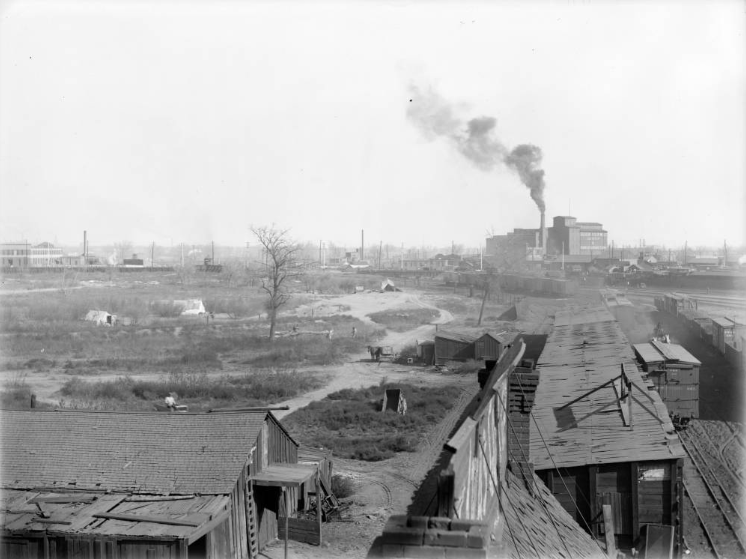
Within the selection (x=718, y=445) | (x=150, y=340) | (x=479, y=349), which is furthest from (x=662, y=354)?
(x=150, y=340)

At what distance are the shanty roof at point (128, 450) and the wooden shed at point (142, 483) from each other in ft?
0.06

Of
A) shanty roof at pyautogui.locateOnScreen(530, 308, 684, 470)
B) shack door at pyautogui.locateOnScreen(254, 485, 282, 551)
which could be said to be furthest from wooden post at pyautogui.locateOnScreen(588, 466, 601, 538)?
shack door at pyautogui.locateOnScreen(254, 485, 282, 551)

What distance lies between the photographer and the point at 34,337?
42562 millimetres

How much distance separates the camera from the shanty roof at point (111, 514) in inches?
424

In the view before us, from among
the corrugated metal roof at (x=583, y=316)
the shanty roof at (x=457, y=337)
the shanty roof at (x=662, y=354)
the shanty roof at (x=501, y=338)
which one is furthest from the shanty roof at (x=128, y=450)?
the shanty roof at (x=457, y=337)

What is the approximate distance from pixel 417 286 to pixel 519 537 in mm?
79686

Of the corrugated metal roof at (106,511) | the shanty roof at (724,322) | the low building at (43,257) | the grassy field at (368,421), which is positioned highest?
the low building at (43,257)

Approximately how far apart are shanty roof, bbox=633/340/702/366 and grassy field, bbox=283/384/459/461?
7377 millimetres

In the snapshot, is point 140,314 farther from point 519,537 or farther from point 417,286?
point 519,537

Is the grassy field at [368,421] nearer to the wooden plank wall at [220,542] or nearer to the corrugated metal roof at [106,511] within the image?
the wooden plank wall at [220,542]

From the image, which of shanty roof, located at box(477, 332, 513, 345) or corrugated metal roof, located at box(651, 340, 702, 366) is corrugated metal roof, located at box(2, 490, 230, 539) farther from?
shanty roof, located at box(477, 332, 513, 345)

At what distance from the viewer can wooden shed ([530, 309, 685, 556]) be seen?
12.2 meters

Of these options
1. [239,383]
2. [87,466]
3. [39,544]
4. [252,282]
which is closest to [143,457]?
[87,466]

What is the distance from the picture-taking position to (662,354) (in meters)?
22.9
